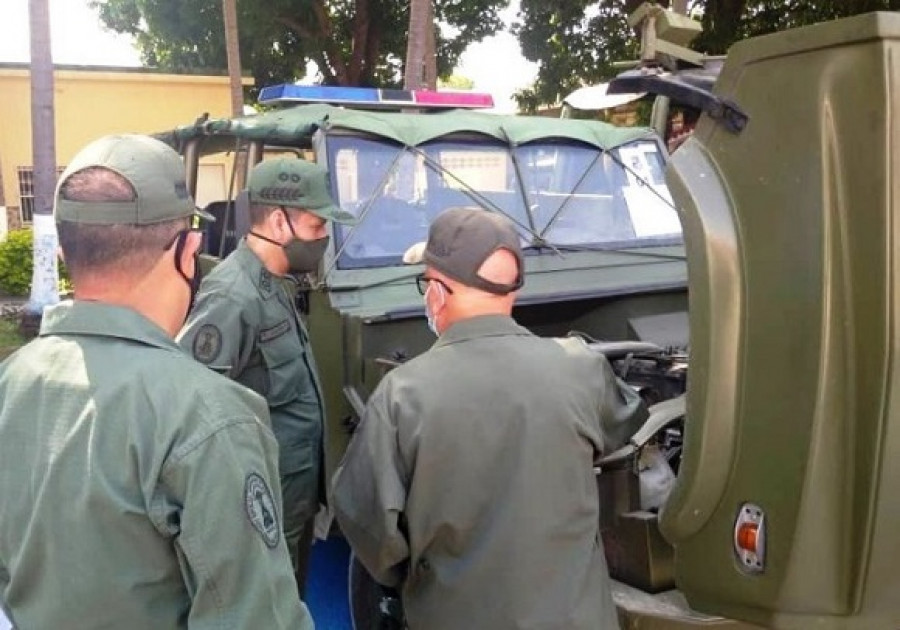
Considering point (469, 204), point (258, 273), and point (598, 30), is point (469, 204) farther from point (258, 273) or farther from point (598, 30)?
point (598, 30)

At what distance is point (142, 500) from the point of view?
144 centimetres

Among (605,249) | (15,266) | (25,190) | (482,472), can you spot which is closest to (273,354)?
(482,472)

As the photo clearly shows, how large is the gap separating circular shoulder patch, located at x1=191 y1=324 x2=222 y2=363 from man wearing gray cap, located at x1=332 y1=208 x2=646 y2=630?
2.68 ft

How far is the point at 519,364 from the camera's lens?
2119mm

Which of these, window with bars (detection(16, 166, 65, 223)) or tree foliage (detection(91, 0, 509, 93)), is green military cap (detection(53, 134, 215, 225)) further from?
window with bars (detection(16, 166, 65, 223))

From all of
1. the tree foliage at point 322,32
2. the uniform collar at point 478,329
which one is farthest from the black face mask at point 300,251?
the tree foliage at point 322,32

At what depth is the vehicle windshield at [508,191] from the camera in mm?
4219

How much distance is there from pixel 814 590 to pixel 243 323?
1.72m

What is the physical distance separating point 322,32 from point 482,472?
65.8 ft

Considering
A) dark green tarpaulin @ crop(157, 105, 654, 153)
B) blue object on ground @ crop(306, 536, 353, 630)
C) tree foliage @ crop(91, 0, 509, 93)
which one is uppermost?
tree foliage @ crop(91, 0, 509, 93)

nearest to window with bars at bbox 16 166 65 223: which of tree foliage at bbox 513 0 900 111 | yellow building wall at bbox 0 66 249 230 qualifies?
yellow building wall at bbox 0 66 249 230

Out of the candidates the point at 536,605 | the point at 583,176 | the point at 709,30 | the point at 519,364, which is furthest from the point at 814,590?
the point at 709,30

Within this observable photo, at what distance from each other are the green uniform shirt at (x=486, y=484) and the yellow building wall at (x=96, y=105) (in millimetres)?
20464

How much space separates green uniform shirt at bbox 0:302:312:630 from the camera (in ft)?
4.70
